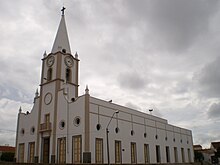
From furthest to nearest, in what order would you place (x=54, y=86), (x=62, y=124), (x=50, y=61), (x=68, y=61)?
(x=50, y=61) → (x=68, y=61) → (x=54, y=86) → (x=62, y=124)

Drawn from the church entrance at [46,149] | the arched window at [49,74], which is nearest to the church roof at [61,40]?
the arched window at [49,74]

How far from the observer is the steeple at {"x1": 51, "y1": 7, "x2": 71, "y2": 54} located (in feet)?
138

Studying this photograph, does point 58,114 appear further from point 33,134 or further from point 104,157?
point 104,157

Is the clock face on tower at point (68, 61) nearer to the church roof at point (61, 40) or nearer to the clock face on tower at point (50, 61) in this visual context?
the church roof at point (61, 40)

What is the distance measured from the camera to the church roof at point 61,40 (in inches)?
1656

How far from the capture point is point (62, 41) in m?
42.8

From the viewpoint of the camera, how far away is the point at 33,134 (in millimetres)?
39469

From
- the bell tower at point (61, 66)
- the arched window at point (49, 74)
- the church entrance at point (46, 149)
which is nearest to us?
the church entrance at point (46, 149)

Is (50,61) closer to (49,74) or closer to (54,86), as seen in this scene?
(49,74)

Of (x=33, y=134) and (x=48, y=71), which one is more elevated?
(x=48, y=71)

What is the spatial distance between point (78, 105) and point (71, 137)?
436cm

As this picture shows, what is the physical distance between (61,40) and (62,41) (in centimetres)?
25

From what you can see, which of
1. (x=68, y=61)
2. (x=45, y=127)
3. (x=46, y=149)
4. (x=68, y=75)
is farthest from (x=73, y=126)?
(x=68, y=61)

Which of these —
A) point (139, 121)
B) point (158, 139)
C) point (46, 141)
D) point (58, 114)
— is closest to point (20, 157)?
point (46, 141)
